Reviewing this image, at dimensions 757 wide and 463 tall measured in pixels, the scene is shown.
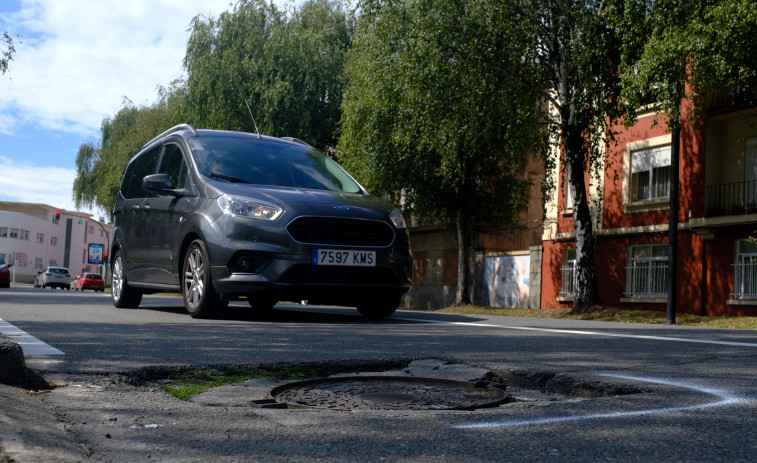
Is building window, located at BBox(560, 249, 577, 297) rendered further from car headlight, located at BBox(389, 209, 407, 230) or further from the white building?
the white building

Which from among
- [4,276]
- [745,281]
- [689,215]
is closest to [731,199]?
[689,215]

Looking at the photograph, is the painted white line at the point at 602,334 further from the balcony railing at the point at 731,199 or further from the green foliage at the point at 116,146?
the green foliage at the point at 116,146

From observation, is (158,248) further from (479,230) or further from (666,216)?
(479,230)

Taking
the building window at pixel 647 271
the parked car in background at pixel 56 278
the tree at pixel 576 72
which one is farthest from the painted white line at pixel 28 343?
the parked car in background at pixel 56 278

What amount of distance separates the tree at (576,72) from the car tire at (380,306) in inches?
386

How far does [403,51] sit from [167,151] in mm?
11729

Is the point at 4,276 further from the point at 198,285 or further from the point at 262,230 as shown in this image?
the point at 262,230

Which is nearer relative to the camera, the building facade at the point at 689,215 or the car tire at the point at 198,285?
the car tire at the point at 198,285

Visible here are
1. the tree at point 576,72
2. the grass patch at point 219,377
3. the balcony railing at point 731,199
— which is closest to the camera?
the grass patch at point 219,377

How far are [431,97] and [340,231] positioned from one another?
1261cm

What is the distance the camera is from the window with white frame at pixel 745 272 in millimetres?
21938

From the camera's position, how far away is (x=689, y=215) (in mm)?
23719

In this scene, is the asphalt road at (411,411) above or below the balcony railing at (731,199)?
below

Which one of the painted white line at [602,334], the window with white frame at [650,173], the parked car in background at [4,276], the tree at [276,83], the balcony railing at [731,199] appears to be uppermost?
the tree at [276,83]
